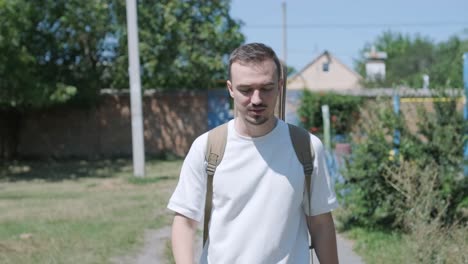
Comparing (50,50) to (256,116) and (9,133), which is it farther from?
(256,116)

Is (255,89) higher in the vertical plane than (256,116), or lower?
higher

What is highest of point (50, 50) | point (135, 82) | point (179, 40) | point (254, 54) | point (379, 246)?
point (179, 40)

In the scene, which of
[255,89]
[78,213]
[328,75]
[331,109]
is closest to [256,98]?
[255,89]

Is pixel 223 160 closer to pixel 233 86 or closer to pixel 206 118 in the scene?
pixel 233 86

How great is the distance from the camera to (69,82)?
887 inches

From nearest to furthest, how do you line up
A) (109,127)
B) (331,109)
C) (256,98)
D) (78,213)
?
1. (256,98)
2. (78,213)
3. (331,109)
4. (109,127)

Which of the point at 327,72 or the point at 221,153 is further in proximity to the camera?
the point at 327,72

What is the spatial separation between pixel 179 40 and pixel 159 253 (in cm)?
1639

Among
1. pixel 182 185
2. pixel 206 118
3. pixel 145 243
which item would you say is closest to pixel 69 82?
pixel 206 118

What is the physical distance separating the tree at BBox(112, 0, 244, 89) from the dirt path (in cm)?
1483

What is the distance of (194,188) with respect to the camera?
252 cm

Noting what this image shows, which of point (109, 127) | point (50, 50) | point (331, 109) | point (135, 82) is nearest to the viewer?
point (135, 82)

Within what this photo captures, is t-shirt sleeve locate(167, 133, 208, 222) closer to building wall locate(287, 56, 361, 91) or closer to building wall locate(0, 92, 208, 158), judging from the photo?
building wall locate(0, 92, 208, 158)

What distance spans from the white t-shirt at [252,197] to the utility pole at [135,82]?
1264 centimetres
